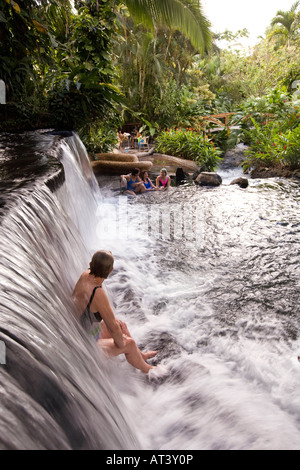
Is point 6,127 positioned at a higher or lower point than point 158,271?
higher

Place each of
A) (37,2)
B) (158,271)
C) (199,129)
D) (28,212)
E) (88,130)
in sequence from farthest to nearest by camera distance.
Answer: (199,129) → (88,130) → (37,2) → (158,271) → (28,212)

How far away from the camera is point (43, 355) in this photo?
1275 millimetres

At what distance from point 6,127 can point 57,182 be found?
510 cm

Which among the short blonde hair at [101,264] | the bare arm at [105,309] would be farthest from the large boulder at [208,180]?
the bare arm at [105,309]

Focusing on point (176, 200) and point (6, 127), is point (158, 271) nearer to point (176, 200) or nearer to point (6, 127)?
point (176, 200)

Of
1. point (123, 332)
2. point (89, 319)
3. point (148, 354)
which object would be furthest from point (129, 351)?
point (89, 319)

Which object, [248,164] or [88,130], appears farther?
[248,164]

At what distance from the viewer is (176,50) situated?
19.8 meters

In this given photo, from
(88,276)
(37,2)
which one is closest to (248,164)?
(37,2)

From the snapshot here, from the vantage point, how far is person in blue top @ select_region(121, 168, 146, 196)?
28.4ft

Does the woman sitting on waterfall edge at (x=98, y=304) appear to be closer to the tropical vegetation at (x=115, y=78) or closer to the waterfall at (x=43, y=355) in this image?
the waterfall at (x=43, y=355)

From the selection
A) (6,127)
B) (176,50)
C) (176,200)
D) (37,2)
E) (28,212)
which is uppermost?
(176,50)

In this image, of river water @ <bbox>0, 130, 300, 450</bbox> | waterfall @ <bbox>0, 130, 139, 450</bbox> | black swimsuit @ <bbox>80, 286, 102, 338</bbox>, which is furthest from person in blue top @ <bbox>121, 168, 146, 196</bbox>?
black swimsuit @ <bbox>80, 286, 102, 338</bbox>

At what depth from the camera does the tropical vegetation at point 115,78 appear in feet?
24.0
